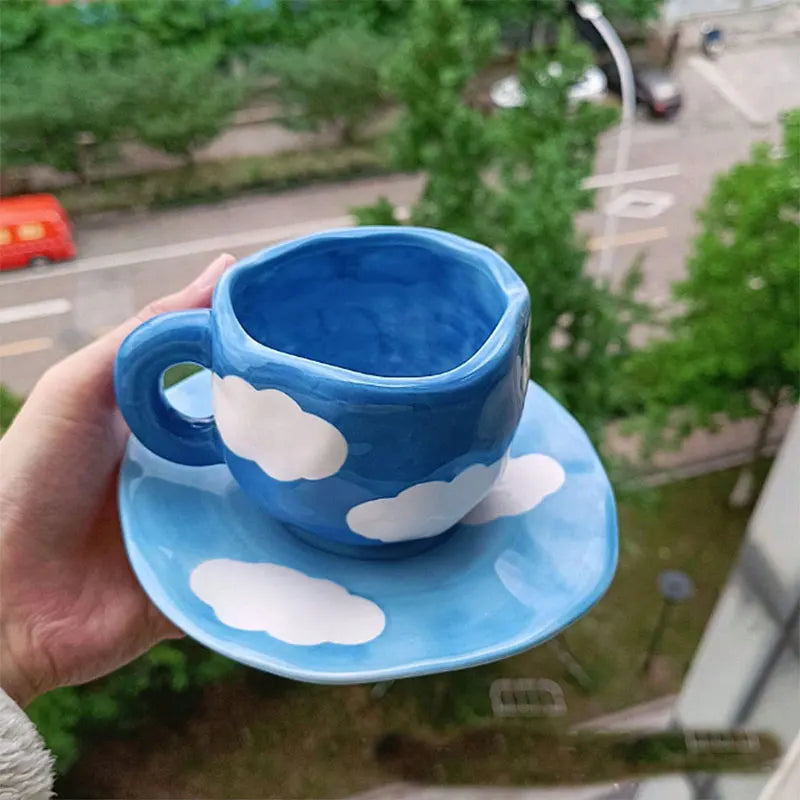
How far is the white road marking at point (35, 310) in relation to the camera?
1142mm

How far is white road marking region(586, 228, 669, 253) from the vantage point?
5.80ft

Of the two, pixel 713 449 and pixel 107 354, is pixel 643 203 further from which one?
pixel 107 354

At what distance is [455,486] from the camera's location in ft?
1.39

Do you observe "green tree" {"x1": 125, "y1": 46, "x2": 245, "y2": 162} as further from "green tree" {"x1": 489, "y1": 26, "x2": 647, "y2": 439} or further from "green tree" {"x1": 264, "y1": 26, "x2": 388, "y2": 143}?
"green tree" {"x1": 489, "y1": 26, "x2": 647, "y2": 439}

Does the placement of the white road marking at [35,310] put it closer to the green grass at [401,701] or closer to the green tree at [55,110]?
the green tree at [55,110]

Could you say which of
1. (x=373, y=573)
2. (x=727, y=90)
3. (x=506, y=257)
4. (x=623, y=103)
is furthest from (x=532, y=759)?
(x=727, y=90)

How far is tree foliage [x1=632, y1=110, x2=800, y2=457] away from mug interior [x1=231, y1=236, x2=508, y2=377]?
79 centimetres

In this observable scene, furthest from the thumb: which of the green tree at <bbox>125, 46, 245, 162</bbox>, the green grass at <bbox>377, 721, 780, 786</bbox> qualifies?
the green tree at <bbox>125, 46, 245, 162</bbox>

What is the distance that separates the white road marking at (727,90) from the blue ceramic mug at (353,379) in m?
1.48

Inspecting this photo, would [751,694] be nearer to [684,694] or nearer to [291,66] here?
[684,694]

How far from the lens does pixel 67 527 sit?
0.57 metres

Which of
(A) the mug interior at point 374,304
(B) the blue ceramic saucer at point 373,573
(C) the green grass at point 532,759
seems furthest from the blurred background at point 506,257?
(A) the mug interior at point 374,304

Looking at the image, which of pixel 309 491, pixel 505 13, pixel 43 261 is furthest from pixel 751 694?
pixel 505 13

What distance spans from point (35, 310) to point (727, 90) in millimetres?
1415
